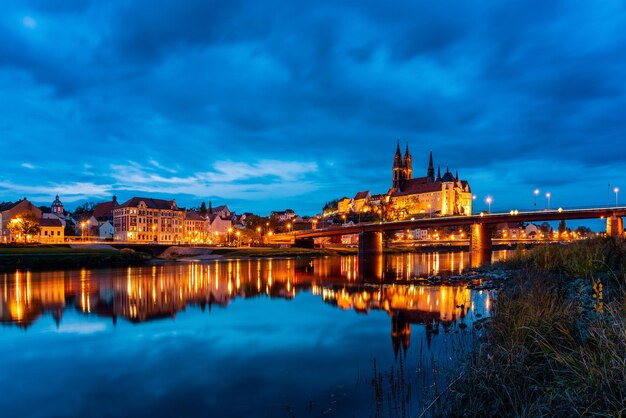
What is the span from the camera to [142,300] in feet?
105

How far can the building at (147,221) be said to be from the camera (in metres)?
134

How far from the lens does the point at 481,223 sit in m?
99.0

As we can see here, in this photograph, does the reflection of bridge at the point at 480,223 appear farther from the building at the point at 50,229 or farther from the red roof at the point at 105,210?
the red roof at the point at 105,210

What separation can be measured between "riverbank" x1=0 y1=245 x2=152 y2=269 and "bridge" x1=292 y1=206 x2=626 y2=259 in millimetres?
54252

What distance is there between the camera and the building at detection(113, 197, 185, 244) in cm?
13412

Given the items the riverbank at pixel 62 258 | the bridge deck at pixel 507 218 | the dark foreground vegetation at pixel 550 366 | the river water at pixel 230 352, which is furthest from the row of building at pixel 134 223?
the dark foreground vegetation at pixel 550 366

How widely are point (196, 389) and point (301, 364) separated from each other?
4172 millimetres

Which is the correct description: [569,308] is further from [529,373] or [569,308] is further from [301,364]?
[301,364]

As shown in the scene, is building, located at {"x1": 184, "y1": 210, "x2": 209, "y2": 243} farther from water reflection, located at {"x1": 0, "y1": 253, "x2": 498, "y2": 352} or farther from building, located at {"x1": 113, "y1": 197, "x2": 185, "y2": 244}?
water reflection, located at {"x1": 0, "y1": 253, "x2": 498, "y2": 352}

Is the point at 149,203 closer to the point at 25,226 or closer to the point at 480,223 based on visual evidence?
the point at 25,226

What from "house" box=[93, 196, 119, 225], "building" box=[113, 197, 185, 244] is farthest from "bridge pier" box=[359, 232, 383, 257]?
"house" box=[93, 196, 119, 225]

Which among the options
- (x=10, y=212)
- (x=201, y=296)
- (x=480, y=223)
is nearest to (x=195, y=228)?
(x=10, y=212)

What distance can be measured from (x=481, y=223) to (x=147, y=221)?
103 m

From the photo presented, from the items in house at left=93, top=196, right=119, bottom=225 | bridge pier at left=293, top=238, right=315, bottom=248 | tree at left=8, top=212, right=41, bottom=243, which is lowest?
bridge pier at left=293, top=238, right=315, bottom=248
